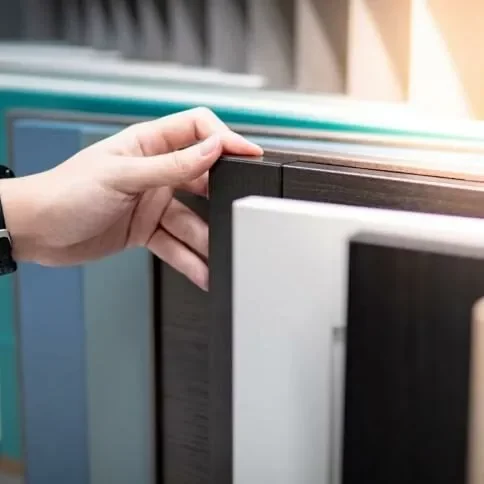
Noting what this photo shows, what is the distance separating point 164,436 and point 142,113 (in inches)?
12.5

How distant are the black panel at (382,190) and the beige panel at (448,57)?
184 millimetres

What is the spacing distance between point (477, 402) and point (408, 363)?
38mm

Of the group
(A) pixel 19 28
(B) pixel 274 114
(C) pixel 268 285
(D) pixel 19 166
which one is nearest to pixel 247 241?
(C) pixel 268 285

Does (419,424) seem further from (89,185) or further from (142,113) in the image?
(142,113)

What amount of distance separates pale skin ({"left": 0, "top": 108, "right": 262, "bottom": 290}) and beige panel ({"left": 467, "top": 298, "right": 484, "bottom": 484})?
286 millimetres

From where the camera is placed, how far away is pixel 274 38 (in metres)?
0.91

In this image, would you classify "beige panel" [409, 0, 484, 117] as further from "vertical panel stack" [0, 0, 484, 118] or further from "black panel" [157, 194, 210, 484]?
"black panel" [157, 194, 210, 484]

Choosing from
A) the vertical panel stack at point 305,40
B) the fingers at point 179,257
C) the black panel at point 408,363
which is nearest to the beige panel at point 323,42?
the vertical panel stack at point 305,40

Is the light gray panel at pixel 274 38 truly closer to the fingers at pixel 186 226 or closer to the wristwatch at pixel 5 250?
the fingers at pixel 186 226

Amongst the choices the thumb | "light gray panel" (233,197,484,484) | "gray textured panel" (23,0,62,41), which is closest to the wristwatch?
the thumb

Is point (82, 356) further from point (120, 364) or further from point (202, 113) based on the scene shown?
point (202, 113)

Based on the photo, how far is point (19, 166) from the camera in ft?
2.87

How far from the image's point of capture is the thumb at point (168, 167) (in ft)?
2.09

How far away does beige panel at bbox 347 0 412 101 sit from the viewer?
786 millimetres
